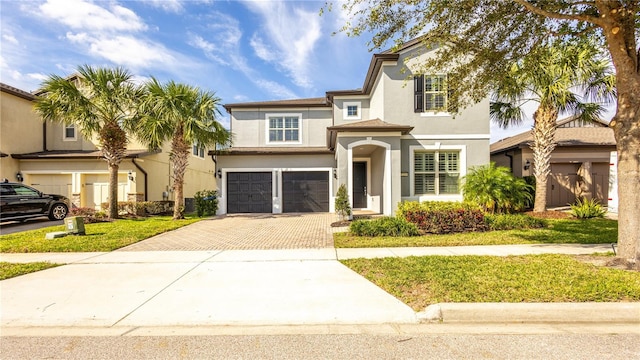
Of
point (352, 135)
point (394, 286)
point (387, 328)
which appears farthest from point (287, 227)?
point (387, 328)

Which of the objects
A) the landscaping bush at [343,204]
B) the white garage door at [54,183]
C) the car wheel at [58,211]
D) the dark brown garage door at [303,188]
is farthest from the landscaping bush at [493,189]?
the white garage door at [54,183]

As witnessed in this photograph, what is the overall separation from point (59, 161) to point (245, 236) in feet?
46.1

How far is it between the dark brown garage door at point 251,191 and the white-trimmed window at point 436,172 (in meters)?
8.09

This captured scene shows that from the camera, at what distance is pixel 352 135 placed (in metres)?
12.4

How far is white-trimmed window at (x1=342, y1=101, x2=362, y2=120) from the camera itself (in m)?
16.5

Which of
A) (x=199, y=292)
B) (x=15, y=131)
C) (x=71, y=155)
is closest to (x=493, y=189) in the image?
(x=199, y=292)

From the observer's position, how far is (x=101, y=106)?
43.2ft

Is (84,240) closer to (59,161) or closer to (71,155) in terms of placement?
(71,155)

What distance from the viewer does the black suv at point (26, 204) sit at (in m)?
11.8

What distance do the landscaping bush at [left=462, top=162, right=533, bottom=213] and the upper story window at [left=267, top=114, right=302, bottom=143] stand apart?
32.6 feet

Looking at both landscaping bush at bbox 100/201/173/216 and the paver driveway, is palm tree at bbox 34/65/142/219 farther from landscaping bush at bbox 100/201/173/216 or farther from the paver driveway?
the paver driveway

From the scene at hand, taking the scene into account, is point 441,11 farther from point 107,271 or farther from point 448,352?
point 107,271

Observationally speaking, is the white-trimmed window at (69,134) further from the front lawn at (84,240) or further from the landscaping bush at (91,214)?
the front lawn at (84,240)

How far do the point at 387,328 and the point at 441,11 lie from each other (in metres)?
6.63
